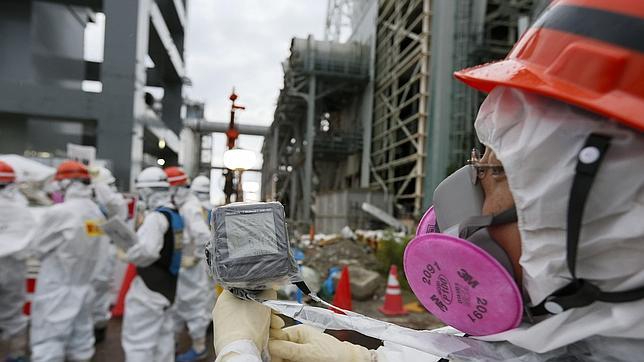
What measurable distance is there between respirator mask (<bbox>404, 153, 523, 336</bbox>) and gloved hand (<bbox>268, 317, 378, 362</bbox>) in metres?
0.32

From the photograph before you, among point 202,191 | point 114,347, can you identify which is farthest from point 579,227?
point 202,191

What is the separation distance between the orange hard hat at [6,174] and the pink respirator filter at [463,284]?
4.82 metres

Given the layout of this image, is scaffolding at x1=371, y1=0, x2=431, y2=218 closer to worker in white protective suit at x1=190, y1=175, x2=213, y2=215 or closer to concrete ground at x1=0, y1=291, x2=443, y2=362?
concrete ground at x1=0, y1=291, x2=443, y2=362

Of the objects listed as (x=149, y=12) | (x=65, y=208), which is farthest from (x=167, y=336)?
(x=149, y=12)

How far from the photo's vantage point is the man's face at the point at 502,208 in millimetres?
760

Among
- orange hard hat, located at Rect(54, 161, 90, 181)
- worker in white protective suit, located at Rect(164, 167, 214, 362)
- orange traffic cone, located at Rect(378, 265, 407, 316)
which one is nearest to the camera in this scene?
orange hard hat, located at Rect(54, 161, 90, 181)

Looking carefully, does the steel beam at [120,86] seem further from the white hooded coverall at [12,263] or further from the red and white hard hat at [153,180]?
the red and white hard hat at [153,180]

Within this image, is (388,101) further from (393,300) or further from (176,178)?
(176,178)

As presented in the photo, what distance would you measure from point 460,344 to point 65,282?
4.33 meters

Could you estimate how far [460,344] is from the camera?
2.67 ft

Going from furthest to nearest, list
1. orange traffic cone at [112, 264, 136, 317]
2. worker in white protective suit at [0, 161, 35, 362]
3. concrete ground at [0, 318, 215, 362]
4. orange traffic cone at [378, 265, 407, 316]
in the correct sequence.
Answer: orange traffic cone at [112, 264, 136, 317]
orange traffic cone at [378, 265, 407, 316]
concrete ground at [0, 318, 215, 362]
worker in white protective suit at [0, 161, 35, 362]

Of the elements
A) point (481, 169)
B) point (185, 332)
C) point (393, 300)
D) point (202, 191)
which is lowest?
point (185, 332)

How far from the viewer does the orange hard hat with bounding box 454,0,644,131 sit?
0.61 metres

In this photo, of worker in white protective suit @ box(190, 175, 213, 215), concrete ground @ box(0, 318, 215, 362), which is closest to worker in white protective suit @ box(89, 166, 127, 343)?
concrete ground @ box(0, 318, 215, 362)
